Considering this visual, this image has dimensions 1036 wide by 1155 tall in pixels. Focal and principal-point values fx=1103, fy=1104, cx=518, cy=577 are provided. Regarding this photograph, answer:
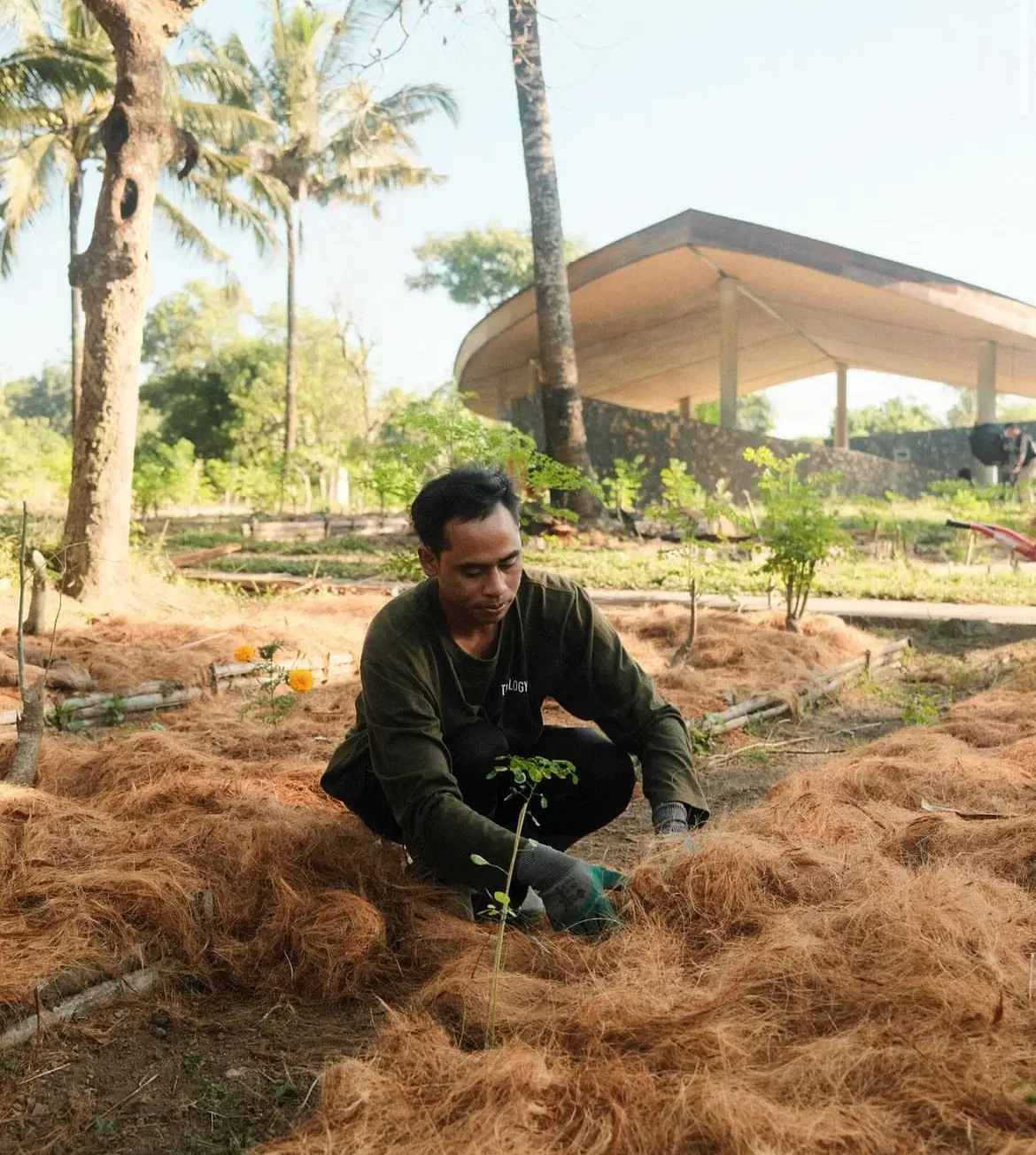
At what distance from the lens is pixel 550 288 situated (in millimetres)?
13523

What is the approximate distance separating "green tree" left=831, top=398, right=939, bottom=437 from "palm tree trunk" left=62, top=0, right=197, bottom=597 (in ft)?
118

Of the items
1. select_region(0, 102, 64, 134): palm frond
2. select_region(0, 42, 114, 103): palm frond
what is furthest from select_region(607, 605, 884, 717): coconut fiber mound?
select_region(0, 102, 64, 134): palm frond

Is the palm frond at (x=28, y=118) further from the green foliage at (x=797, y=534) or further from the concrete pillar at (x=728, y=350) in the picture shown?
the green foliage at (x=797, y=534)

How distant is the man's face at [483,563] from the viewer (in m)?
2.54

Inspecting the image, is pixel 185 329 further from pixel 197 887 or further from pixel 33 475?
pixel 197 887

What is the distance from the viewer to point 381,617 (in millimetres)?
2627

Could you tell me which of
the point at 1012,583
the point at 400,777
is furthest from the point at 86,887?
the point at 1012,583

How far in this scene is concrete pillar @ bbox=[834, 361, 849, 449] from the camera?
2236cm

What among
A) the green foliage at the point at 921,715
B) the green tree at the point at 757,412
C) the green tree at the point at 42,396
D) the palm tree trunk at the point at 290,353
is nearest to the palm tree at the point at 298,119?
the palm tree trunk at the point at 290,353

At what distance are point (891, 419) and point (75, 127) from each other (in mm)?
33633

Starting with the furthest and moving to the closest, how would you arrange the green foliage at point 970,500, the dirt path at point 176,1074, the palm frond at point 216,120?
the palm frond at point 216,120 < the green foliage at point 970,500 < the dirt path at point 176,1074

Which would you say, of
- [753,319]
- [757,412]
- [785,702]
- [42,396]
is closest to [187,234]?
[753,319]

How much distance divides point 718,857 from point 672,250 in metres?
14.4

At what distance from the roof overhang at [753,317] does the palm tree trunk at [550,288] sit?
109 inches
